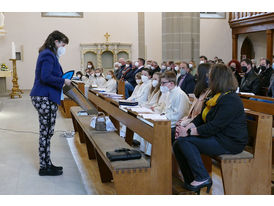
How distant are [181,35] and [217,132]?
299 inches

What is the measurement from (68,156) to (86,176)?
106cm

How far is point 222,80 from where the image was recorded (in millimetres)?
3588

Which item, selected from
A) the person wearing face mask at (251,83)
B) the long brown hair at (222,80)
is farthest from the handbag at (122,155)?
the person wearing face mask at (251,83)

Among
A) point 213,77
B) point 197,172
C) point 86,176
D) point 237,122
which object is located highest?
point 213,77

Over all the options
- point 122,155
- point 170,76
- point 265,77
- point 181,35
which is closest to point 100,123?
point 170,76

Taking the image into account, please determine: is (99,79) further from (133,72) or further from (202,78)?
(202,78)

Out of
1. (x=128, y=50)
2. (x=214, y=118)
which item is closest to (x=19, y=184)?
(x=214, y=118)

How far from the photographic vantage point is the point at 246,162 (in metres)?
3.51

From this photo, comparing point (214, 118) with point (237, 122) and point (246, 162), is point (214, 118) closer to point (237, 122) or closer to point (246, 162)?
point (237, 122)

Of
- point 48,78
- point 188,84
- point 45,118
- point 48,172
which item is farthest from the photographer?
point 188,84

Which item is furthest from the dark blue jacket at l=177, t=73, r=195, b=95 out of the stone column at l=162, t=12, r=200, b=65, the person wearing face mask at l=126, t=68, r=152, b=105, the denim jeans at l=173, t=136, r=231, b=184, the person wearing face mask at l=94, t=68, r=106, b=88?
the denim jeans at l=173, t=136, r=231, b=184

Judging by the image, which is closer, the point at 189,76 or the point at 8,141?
the point at 8,141

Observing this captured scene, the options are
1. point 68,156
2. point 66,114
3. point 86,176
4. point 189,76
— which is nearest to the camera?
point 86,176

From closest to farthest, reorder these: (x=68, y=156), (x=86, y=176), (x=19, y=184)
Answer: (x=19, y=184) → (x=86, y=176) → (x=68, y=156)
